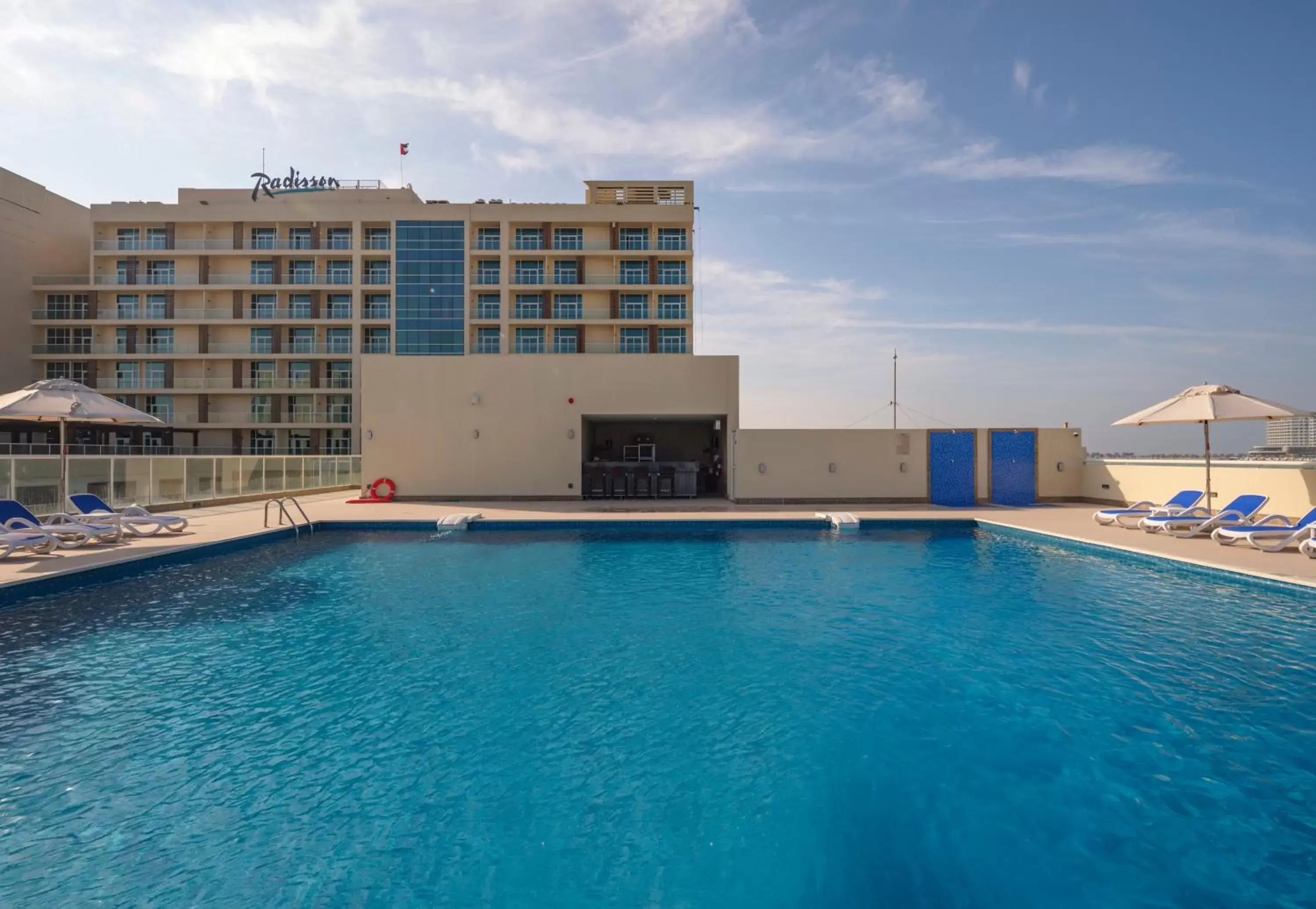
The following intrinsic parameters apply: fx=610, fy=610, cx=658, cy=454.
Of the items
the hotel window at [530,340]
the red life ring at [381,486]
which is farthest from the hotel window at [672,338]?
the red life ring at [381,486]

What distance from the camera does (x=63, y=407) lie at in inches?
370

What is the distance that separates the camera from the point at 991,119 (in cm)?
1353

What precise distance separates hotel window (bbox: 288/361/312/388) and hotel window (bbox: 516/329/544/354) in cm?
1257

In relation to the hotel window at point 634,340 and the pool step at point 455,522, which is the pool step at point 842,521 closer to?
the pool step at point 455,522

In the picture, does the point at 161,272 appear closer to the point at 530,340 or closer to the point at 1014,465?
the point at 530,340

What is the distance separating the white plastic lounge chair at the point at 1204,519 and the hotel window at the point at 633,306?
2890 cm

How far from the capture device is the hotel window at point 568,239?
119 feet

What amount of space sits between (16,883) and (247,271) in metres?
43.3

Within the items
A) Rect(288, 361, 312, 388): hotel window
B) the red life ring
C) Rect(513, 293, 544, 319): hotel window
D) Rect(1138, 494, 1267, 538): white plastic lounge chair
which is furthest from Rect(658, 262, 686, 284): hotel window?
Rect(1138, 494, 1267, 538): white plastic lounge chair

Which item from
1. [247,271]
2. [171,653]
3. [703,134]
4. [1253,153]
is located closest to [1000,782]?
[171,653]

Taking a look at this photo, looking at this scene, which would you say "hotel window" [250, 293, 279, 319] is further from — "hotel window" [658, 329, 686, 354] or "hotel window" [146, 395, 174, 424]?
"hotel window" [658, 329, 686, 354]

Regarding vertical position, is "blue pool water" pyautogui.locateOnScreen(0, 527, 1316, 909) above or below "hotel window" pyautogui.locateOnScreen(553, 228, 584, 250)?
below

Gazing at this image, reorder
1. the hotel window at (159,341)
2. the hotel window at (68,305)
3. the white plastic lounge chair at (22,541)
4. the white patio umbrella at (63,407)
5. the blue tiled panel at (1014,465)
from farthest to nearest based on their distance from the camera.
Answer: the hotel window at (68,305) < the hotel window at (159,341) < the blue tiled panel at (1014,465) < the white patio umbrella at (63,407) < the white plastic lounge chair at (22,541)

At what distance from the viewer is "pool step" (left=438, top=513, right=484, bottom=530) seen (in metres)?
11.8
